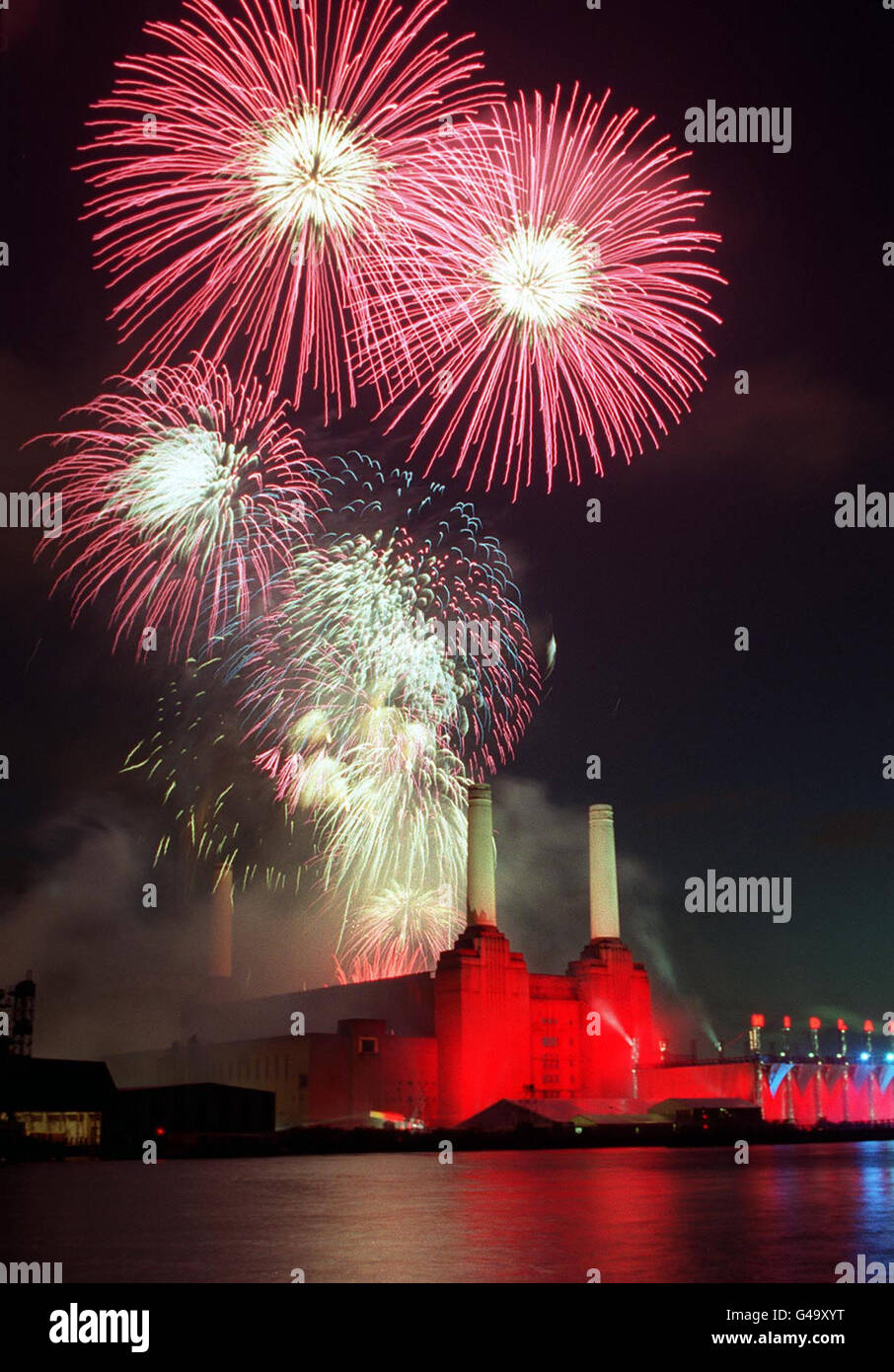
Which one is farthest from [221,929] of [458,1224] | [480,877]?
[458,1224]

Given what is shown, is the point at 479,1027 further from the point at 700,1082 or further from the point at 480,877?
the point at 700,1082

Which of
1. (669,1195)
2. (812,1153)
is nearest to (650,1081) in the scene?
(812,1153)

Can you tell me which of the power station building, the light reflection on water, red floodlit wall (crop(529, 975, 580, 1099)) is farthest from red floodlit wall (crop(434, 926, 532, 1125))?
the light reflection on water
